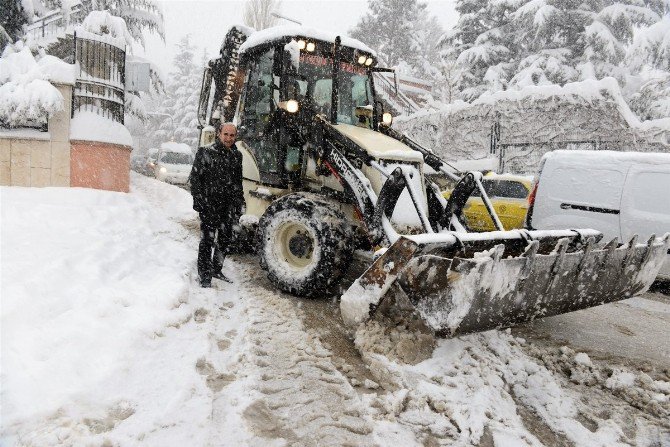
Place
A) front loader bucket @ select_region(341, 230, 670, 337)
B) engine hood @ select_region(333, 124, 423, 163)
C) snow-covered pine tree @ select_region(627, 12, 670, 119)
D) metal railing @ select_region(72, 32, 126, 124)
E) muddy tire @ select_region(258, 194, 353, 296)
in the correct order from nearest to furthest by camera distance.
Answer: front loader bucket @ select_region(341, 230, 670, 337) → muddy tire @ select_region(258, 194, 353, 296) → engine hood @ select_region(333, 124, 423, 163) → metal railing @ select_region(72, 32, 126, 124) → snow-covered pine tree @ select_region(627, 12, 670, 119)

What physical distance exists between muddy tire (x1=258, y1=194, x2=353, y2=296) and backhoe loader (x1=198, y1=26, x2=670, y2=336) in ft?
0.04

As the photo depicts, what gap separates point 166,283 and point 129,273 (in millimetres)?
443

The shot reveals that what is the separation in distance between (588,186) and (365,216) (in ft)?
15.2

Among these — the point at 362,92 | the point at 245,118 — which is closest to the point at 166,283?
the point at 245,118

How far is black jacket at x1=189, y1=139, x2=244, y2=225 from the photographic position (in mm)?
4922

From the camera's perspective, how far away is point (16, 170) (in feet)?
26.3

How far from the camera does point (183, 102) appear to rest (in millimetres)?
41531

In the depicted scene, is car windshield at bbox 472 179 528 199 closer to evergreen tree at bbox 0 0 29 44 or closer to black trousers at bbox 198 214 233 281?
black trousers at bbox 198 214 233 281

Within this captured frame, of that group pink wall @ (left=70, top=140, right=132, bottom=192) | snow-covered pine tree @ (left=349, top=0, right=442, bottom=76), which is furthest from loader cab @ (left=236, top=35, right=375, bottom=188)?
snow-covered pine tree @ (left=349, top=0, right=442, bottom=76)

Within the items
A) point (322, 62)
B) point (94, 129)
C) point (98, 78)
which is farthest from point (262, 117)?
point (98, 78)

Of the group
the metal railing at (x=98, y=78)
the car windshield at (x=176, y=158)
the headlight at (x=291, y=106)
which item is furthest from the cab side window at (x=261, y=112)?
the car windshield at (x=176, y=158)

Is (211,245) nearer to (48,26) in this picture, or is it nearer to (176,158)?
(48,26)

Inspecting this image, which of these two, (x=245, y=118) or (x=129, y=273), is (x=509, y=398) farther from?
(x=245, y=118)

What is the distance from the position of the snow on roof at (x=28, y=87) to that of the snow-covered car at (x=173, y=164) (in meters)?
11.2
